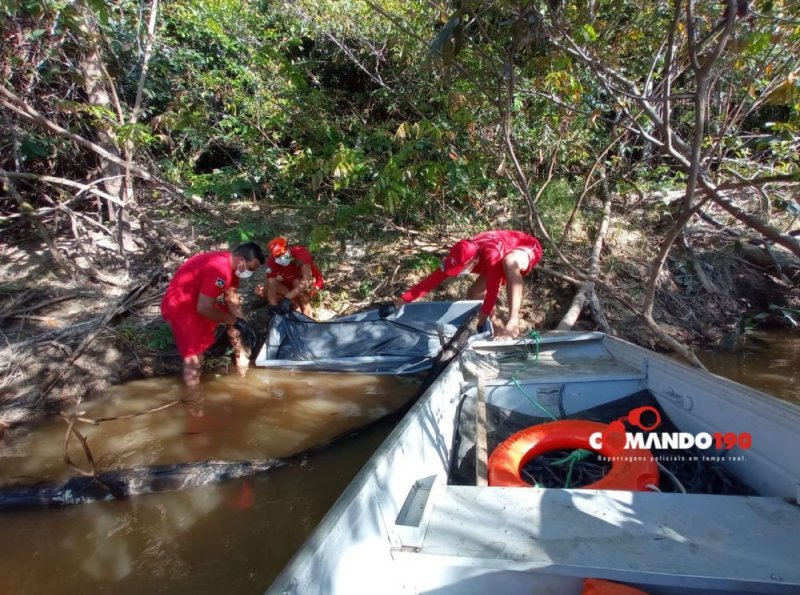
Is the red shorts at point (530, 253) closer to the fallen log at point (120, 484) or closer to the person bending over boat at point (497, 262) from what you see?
the person bending over boat at point (497, 262)

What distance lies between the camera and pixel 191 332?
3836 millimetres

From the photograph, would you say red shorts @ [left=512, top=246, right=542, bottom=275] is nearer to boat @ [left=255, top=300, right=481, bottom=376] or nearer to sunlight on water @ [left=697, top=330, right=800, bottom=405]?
boat @ [left=255, top=300, right=481, bottom=376]

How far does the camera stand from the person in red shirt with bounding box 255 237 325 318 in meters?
4.58

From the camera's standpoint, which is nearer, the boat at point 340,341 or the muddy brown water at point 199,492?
the muddy brown water at point 199,492

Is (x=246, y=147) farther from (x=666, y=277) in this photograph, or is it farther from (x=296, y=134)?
(x=666, y=277)

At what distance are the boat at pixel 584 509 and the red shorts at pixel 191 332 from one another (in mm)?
2512

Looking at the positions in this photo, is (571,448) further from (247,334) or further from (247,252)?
(247,334)

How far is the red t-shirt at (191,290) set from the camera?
3.76 meters

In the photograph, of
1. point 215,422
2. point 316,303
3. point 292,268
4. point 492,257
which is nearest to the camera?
point 215,422

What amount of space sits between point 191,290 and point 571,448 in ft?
10.6

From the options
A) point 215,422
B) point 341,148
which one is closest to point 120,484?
point 215,422

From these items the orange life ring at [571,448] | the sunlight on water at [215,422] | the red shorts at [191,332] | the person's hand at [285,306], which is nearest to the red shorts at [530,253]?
the sunlight on water at [215,422]

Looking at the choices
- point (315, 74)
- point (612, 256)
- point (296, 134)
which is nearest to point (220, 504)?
point (296, 134)

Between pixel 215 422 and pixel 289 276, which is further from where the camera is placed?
pixel 289 276
